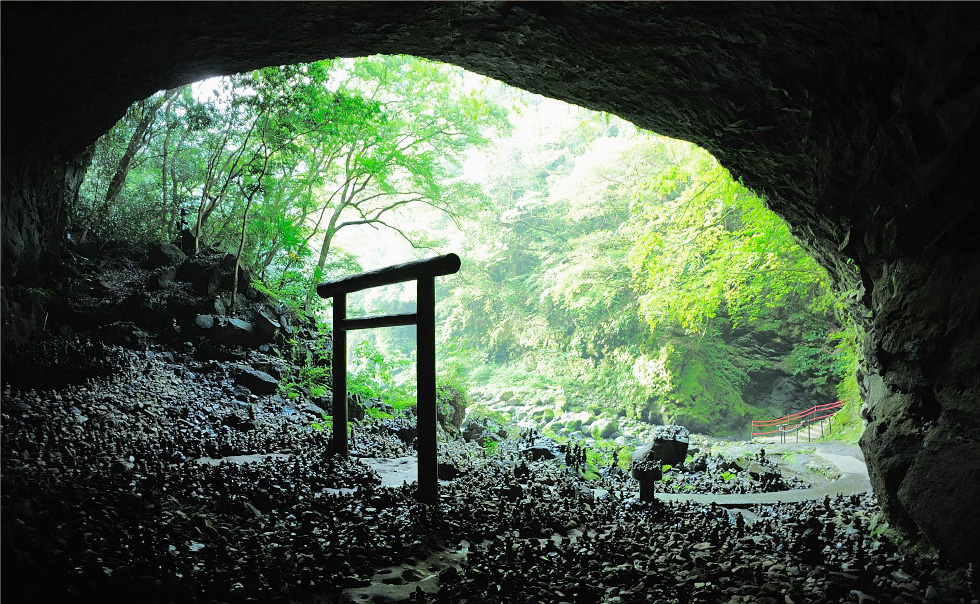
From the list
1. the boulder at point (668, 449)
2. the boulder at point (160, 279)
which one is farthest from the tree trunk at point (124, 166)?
the boulder at point (668, 449)

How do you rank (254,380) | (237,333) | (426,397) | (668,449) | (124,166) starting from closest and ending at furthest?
1. (426,397)
2. (254,380)
3. (668,449)
4. (237,333)
5. (124,166)

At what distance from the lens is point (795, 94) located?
3430mm

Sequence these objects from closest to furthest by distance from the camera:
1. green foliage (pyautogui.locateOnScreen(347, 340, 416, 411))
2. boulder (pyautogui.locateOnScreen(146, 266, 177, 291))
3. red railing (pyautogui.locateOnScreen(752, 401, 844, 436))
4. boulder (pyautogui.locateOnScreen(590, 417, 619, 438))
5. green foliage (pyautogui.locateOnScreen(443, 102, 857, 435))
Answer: boulder (pyautogui.locateOnScreen(146, 266, 177, 291)) → green foliage (pyautogui.locateOnScreen(347, 340, 416, 411)) → green foliage (pyautogui.locateOnScreen(443, 102, 857, 435)) → red railing (pyautogui.locateOnScreen(752, 401, 844, 436)) → boulder (pyautogui.locateOnScreen(590, 417, 619, 438))

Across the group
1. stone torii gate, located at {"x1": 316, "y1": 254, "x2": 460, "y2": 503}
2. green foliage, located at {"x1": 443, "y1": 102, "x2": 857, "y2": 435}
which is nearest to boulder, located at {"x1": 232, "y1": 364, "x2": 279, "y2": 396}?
stone torii gate, located at {"x1": 316, "y1": 254, "x2": 460, "y2": 503}

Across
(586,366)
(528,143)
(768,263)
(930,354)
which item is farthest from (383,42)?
(528,143)

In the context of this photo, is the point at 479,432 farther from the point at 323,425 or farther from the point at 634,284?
the point at 634,284

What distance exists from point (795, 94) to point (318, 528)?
4.64 m

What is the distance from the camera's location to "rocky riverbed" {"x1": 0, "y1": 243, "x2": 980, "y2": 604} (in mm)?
2346

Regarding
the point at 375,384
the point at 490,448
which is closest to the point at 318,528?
the point at 490,448

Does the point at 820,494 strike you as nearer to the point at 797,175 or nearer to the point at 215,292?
the point at 797,175

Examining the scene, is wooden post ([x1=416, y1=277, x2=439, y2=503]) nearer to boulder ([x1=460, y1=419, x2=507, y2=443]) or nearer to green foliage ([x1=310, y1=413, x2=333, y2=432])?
green foliage ([x1=310, y1=413, x2=333, y2=432])

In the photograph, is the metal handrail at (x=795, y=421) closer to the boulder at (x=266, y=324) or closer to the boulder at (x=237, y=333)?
the boulder at (x=266, y=324)

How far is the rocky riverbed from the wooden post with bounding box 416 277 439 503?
0.73 ft

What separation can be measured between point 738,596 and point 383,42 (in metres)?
4.55
